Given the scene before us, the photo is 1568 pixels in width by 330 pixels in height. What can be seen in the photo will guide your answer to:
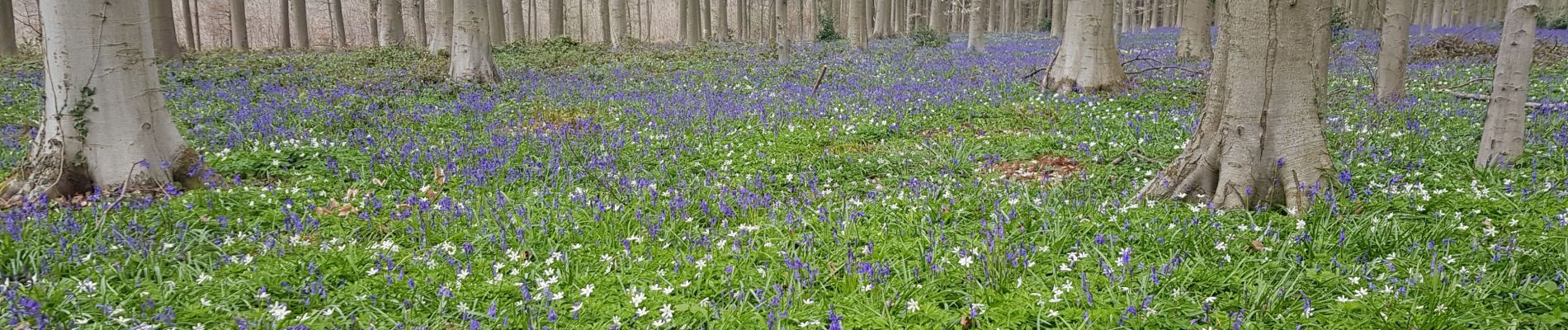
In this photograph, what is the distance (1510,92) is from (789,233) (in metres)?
5.59

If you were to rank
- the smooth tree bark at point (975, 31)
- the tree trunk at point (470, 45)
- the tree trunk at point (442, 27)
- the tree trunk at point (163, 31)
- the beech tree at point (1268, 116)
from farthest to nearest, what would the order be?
1. the smooth tree bark at point (975, 31)
2. the tree trunk at point (442, 27)
3. the tree trunk at point (163, 31)
4. the tree trunk at point (470, 45)
5. the beech tree at point (1268, 116)

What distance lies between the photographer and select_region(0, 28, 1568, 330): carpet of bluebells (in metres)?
3.61

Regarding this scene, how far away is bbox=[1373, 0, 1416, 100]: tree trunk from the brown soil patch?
5.63 meters

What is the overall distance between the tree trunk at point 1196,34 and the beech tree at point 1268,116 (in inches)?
564

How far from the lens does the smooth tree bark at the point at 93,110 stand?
18.5 ft

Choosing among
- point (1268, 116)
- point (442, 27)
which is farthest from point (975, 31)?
point (1268, 116)

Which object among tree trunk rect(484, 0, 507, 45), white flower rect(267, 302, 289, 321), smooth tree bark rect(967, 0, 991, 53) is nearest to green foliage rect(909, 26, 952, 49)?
smooth tree bark rect(967, 0, 991, 53)

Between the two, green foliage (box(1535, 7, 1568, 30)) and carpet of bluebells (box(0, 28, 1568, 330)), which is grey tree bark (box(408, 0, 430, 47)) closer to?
carpet of bluebells (box(0, 28, 1568, 330))

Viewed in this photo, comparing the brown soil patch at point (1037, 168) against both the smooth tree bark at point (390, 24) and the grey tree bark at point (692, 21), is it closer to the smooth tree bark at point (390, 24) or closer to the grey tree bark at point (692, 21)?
the grey tree bark at point (692, 21)

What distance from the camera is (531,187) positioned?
6363 mm

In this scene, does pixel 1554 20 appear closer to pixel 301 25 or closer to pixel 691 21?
pixel 691 21

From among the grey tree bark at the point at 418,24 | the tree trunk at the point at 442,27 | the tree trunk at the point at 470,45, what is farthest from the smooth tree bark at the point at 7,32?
the tree trunk at the point at 470,45

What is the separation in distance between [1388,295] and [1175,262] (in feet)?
2.82

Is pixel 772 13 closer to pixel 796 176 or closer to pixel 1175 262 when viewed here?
pixel 796 176
